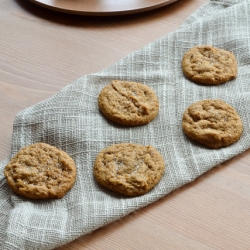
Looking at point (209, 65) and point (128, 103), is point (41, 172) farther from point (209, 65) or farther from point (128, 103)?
point (209, 65)

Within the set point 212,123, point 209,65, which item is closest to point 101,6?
point 209,65

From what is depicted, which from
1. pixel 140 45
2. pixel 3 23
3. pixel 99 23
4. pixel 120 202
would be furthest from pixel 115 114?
pixel 3 23

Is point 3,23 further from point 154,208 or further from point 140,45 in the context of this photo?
point 154,208

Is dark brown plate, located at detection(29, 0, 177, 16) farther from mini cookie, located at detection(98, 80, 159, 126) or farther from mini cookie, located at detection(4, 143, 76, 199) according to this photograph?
mini cookie, located at detection(4, 143, 76, 199)

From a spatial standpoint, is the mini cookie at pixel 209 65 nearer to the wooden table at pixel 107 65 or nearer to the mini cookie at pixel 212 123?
the mini cookie at pixel 212 123

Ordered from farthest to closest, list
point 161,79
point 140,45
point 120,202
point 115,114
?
point 140,45
point 161,79
point 115,114
point 120,202

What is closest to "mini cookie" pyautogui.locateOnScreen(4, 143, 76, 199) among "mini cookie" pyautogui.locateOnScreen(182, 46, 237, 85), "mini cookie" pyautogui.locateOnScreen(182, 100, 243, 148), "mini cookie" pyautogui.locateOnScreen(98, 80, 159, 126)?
"mini cookie" pyautogui.locateOnScreen(98, 80, 159, 126)
